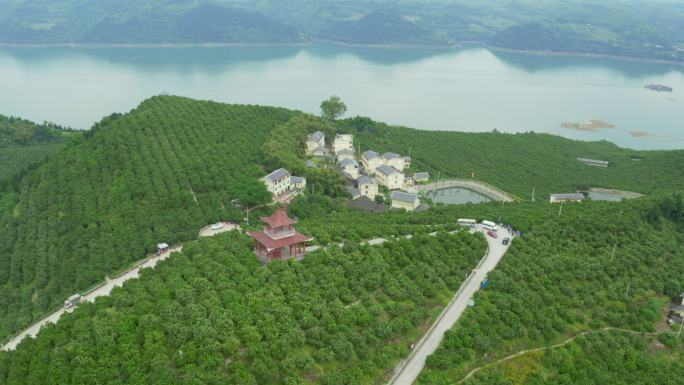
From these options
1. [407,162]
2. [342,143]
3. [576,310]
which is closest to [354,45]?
[342,143]

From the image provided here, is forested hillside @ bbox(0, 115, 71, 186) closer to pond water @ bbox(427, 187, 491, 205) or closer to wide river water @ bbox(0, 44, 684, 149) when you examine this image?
wide river water @ bbox(0, 44, 684, 149)

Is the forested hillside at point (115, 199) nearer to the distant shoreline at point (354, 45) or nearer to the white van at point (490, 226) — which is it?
the white van at point (490, 226)

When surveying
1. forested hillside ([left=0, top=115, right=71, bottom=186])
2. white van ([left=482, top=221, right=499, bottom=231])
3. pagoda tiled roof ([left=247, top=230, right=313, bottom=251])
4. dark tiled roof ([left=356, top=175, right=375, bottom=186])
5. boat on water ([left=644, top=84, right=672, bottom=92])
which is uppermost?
pagoda tiled roof ([left=247, top=230, right=313, bottom=251])

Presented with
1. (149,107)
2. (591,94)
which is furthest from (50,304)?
(591,94)

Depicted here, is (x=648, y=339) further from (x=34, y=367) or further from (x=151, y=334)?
(x=34, y=367)

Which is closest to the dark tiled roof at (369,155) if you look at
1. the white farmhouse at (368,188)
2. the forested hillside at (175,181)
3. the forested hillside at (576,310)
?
the forested hillside at (175,181)

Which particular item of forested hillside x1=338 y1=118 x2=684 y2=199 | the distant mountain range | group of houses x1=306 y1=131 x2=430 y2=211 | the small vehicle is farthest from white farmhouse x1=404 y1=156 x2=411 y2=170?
the distant mountain range
